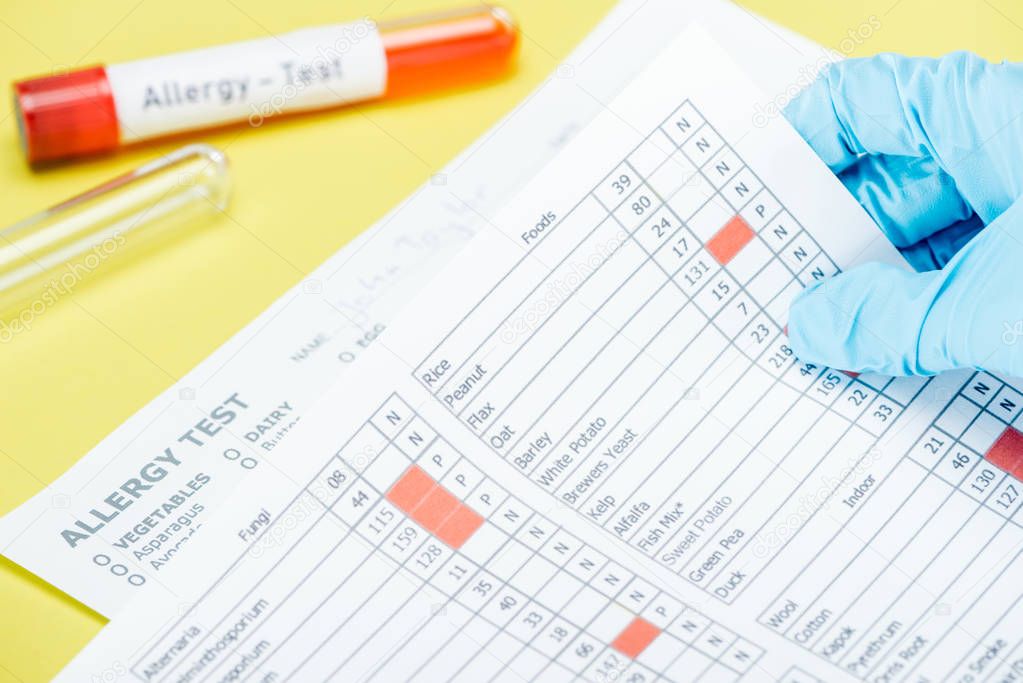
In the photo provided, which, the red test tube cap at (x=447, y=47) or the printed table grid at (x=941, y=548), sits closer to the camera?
the printed table grid at (x=941, y=548)

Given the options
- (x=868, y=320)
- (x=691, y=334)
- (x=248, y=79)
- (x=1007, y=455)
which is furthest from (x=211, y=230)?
(x=1007, y=455)

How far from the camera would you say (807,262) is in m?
0.64

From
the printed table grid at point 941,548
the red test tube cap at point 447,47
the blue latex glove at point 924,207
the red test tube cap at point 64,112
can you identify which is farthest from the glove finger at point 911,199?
the red test tube cap at point 64,112

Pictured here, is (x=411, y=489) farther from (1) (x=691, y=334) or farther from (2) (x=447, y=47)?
(2) (x=447, y=47)

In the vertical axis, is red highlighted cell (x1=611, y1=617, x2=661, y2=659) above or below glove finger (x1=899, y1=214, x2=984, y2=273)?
below

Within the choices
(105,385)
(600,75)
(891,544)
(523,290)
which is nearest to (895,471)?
(891,544)

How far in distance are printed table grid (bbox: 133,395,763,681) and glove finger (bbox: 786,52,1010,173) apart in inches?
12.6

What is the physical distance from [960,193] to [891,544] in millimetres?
234

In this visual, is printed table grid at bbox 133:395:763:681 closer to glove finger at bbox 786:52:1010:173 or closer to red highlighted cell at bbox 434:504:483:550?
red highlighted cell at bbox 434:504:483:550

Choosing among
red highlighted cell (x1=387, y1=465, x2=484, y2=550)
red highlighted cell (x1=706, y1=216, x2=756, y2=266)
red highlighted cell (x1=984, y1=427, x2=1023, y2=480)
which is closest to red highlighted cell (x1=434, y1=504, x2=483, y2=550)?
red highlighted cell (x1=387, y1=465, x2=484, y2=550)

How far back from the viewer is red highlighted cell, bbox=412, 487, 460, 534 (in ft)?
1.97

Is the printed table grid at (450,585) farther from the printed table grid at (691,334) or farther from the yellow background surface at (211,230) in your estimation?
the yellow background surface at (211,230)

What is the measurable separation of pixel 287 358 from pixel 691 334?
27 cm

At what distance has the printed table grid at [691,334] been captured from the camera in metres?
0.60
